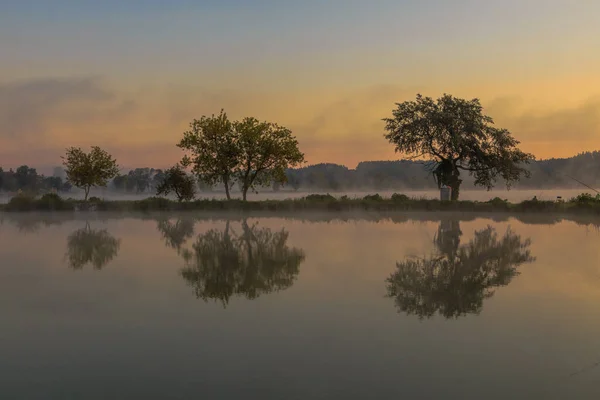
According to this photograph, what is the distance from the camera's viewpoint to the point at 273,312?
1090 centimetres

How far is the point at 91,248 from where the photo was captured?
22812 mm

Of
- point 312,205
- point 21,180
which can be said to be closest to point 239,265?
point 312,205

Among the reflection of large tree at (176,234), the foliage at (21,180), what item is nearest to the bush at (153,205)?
the reflection of large tree at (176,234)

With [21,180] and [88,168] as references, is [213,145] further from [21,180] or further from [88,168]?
[21,180]

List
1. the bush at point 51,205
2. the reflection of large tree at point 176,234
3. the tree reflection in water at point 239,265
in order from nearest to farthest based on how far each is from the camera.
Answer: the tree reflection in water at point 239,265, the reflection of large tree at point 176,234, the bush at point 51,205

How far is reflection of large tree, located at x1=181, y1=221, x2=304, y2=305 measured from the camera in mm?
13461

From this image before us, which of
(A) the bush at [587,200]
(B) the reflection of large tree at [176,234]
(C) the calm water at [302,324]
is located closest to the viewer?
(C) the calm water at [302,324]

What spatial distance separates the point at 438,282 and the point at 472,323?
13.6 feet

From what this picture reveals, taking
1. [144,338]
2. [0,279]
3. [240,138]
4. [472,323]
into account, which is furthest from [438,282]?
[240,138]

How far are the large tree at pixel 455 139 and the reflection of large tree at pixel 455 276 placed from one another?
30.7 m

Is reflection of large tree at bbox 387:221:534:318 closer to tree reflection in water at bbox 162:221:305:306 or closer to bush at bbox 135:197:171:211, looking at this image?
tree reflection in water at bbox 162:221:305:306

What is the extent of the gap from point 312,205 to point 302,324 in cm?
4158

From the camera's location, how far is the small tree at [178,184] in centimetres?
5969

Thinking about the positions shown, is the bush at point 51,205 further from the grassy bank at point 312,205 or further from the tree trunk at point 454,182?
the tree trunk at point 454,182
